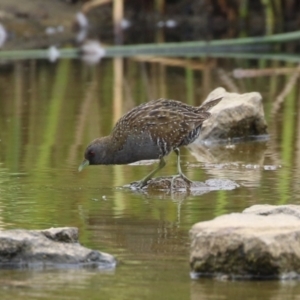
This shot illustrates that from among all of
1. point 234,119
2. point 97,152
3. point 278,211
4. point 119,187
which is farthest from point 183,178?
point 234,119

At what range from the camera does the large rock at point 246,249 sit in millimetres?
5453

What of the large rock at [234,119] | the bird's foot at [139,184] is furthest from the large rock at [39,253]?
the large rock at [234,119]

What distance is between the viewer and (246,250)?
5.47 metres

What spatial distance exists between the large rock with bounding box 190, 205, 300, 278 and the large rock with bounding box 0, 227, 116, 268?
56 centimetres

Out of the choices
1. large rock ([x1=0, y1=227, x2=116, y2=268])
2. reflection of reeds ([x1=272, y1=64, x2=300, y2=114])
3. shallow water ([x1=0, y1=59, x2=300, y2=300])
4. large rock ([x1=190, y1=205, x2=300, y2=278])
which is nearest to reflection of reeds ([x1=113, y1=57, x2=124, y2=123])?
shallow water ([x1=0, y1=59, x2=300, y2=300])

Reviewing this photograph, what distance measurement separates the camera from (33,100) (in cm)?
1442

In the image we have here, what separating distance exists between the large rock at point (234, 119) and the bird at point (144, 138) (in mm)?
2069

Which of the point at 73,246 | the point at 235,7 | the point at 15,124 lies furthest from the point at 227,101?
the point at 235,7

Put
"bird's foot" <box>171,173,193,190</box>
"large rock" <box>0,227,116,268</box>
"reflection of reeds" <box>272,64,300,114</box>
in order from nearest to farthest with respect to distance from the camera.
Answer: "large rock" <box>0,227,116,268</box> < "bird's foot" <box>171,173,193,190</box> < "reflection of reeds" <box>272,64,300,114</box>

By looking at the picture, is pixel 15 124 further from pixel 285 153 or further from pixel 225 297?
pixel 225 297

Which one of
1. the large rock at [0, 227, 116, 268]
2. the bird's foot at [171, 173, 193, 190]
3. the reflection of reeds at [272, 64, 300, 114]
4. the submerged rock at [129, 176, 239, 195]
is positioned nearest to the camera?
the large rock at [0, 227, 116, 268]

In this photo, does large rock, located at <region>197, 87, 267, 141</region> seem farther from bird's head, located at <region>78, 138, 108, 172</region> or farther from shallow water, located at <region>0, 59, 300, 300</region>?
bird's head, located at <region>78, 138, 108, 172</region>

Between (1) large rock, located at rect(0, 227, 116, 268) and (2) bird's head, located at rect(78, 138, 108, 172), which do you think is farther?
(2) bird's head, located at rect(78, 138, 108, 172)

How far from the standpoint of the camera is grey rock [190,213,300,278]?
5453 millimetres
